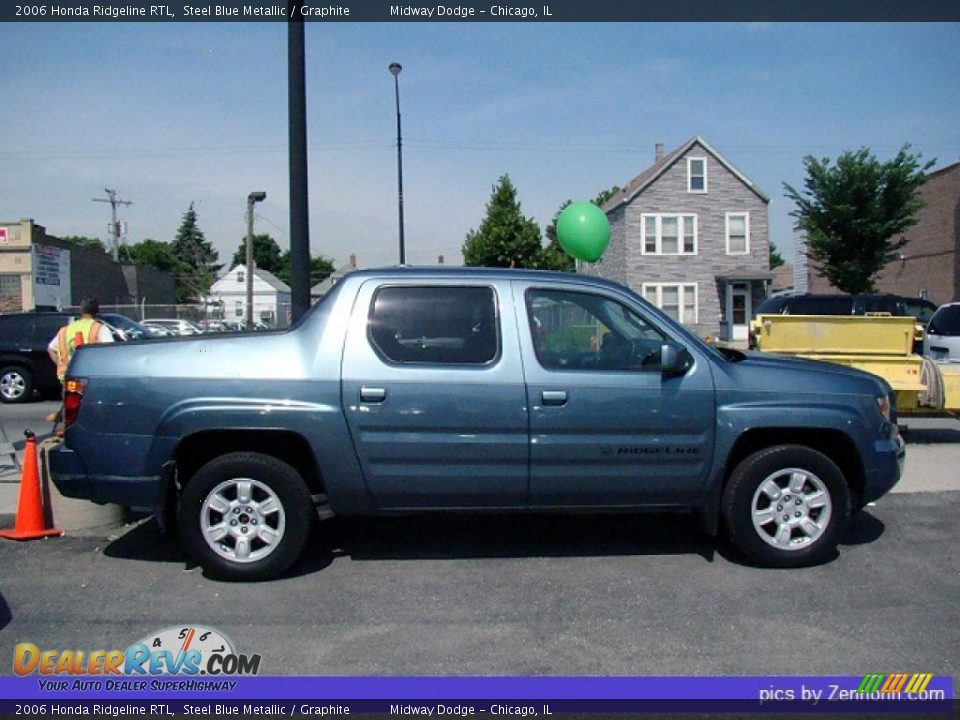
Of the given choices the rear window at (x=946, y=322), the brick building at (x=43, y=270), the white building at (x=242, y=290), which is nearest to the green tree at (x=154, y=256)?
the white building at (x=242, y=290)

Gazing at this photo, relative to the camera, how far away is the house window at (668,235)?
34.4 metres

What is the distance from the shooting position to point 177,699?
362 cm

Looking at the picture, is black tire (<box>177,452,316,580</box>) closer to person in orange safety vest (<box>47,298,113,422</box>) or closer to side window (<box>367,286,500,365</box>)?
side window (<box>367,286,500,365</box>)

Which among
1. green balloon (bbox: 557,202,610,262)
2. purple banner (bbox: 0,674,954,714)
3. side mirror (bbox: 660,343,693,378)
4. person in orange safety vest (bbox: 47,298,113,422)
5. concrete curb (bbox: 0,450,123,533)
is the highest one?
green balloon (bbox: 557,202,610,262)

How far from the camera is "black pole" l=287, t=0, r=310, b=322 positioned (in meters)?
8.22

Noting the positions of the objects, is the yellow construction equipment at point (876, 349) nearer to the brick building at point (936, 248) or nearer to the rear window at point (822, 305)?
the rear window at point (822, 305)

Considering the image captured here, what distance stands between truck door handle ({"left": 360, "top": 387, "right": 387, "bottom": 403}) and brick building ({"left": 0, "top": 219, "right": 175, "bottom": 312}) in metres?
35.5

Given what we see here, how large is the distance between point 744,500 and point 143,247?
11551 cm

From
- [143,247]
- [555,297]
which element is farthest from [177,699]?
[143,247]

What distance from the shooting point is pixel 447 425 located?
4.82 metres

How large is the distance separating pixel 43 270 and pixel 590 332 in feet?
140

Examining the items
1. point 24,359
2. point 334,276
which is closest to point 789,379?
point 24,359

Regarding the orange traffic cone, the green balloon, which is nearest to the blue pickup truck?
the orange traffic cone

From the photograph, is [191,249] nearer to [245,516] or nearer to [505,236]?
[505,236]
